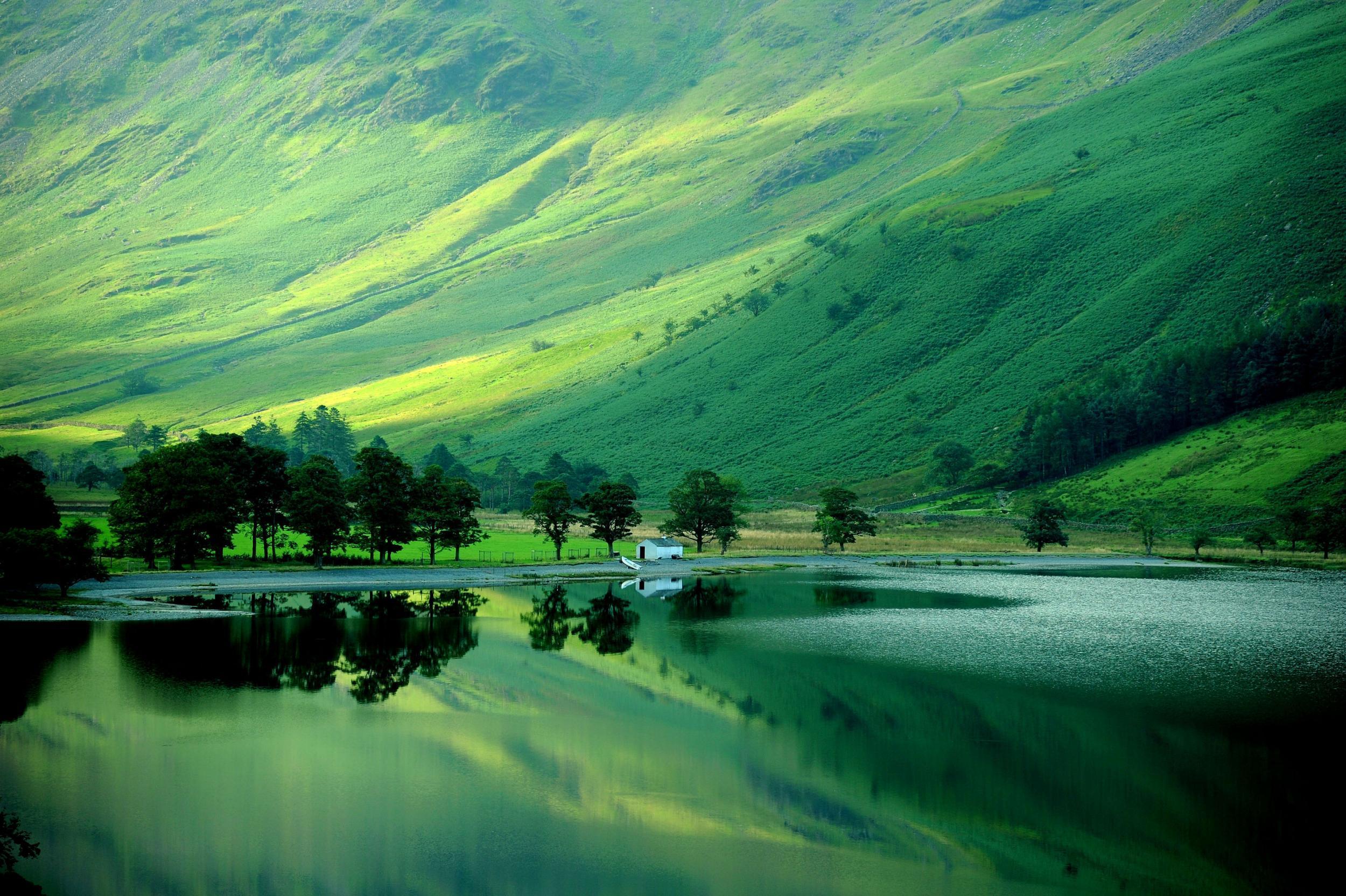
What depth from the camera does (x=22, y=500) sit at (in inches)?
2581

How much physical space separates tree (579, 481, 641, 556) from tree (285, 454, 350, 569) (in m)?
24.3

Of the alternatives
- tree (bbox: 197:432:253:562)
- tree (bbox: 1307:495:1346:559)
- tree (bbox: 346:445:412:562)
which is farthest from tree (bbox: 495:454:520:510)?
tree (bbox: 1307:495:1346:559)

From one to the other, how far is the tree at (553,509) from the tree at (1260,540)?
6567 centimetres

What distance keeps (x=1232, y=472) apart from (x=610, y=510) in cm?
7581

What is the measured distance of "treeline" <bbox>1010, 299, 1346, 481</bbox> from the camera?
142625 millimetres

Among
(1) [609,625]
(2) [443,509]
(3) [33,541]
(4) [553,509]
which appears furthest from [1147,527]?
(3) [33,541]

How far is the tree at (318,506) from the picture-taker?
80000mm

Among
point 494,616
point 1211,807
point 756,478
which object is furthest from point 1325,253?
point 1211,807

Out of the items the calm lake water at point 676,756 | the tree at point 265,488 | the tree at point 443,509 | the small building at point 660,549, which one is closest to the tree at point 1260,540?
the calm lake water at point 676,756

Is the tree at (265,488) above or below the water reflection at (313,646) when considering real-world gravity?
above

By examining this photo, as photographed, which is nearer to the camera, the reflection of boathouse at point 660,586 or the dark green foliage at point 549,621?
the dark green foliage at point 549,621

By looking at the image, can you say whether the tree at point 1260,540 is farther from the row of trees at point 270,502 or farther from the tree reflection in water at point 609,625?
the row of trees at point 270,502

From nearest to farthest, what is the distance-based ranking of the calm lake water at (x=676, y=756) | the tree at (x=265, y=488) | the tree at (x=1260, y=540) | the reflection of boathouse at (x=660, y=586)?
the calm lake water at (x=676, y=756) < the reflection of boathouse at (x=660, y=586) < the tree at (x=265, y=488) < the tree at (x=1260, y=540)

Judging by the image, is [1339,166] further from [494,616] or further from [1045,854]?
[1045,854]
